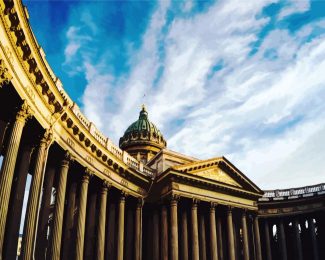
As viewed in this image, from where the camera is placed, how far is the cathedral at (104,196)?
19362 mm

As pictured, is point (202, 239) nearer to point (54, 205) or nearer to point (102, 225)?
point (102, 225)

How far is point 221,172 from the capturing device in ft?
139

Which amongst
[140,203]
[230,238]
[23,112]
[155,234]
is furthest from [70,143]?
[230,238]

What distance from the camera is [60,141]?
80.9 ft

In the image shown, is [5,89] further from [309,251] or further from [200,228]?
[309,251]

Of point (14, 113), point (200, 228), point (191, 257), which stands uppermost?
point (14, 113)

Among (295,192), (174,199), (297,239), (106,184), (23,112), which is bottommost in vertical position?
(297,239)

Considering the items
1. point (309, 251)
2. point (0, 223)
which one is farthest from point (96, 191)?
point (309, 251)

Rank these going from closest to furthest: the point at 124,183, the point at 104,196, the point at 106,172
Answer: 1. the point at 104,196
2. the point at 106,172
3. the point at 124,183

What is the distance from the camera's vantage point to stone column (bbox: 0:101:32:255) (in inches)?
677

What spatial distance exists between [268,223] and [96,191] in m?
29.0

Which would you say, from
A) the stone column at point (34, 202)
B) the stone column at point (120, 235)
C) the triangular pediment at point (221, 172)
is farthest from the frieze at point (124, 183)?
the stone column at point (34, 202)

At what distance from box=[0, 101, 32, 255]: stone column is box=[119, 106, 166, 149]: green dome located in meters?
41.1

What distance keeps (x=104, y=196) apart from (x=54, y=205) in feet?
20.8
